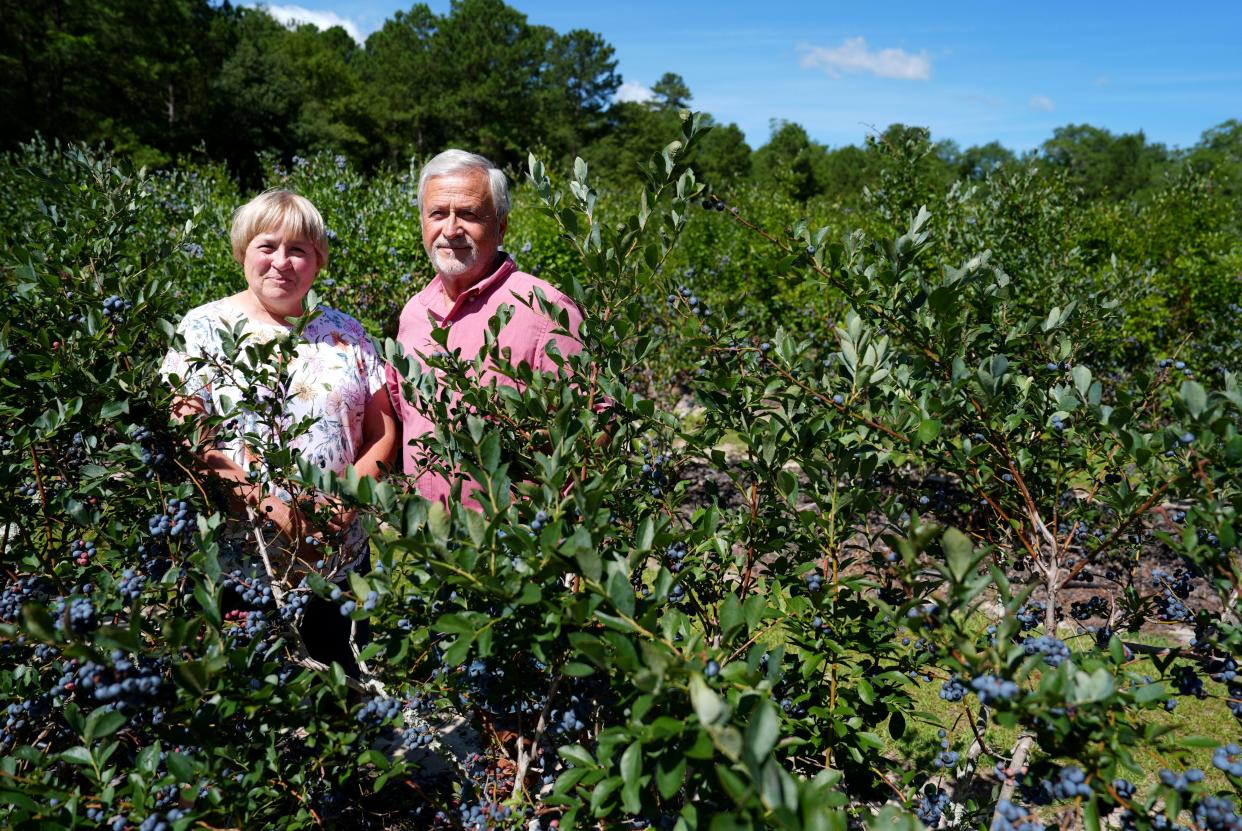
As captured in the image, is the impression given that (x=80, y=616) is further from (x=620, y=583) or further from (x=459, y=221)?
(x=459, y=221)

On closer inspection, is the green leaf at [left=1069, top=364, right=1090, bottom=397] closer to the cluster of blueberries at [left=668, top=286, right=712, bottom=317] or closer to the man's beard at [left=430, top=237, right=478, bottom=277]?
the cluster of blueberries at [left=668, top=286, right=712, bottom=317]

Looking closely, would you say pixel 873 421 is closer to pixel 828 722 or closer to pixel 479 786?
pixel 828 722

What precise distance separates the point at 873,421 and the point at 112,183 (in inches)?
107

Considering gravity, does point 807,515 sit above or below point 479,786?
above

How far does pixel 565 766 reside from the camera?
184cm

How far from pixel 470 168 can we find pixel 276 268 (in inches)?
31.4

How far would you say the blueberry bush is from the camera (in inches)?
47.9

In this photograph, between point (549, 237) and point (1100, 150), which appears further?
point (1100, 150)

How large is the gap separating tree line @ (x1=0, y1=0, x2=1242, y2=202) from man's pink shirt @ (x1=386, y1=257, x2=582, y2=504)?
3752mm

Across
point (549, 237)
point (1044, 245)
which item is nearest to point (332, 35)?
point (549, 237)

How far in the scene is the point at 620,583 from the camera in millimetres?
1198

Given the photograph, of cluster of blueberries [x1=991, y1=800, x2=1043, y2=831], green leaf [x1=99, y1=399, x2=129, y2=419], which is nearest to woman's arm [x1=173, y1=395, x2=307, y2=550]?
green leaf [x1=99, y1=399, x2=129, y2=419]

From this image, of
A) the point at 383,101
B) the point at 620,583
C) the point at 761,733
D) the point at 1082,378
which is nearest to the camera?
the point at 761,733

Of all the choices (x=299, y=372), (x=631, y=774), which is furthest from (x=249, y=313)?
(x=631, y=774)
